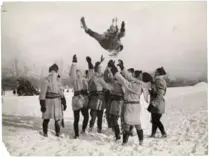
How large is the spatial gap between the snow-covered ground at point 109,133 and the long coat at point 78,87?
1.5 inches

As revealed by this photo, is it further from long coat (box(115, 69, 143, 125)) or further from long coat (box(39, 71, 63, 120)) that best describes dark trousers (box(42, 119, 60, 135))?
long coat (box(115, 69, 143, 125))

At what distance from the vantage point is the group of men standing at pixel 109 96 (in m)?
2.49

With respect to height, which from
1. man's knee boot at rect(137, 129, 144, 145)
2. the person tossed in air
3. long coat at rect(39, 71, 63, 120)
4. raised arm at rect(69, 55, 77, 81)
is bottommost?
man's knee boot at rect(137, 129, 144, 145)

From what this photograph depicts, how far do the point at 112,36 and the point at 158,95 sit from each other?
0.42 m

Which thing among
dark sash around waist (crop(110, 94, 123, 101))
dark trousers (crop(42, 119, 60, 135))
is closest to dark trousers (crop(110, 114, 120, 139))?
dark sash around waist (crop(110, 94, 123, 101))

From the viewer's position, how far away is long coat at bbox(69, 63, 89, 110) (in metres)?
2.51

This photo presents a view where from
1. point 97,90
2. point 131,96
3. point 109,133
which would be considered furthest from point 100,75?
point 109,133

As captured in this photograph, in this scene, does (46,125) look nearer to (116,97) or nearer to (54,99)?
(54,99)

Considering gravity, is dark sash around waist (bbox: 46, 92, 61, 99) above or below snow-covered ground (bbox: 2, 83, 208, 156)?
above

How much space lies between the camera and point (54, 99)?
250 centimetres

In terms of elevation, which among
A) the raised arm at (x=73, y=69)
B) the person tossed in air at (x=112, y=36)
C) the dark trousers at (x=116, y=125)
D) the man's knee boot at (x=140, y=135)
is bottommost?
the man's knee boot at (x=140, y=135)

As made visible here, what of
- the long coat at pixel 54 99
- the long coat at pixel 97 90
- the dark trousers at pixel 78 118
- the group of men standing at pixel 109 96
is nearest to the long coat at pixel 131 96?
the group of men standing at pixel 109 96

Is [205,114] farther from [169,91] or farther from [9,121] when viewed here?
[9,121]

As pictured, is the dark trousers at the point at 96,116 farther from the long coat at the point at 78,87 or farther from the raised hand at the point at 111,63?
the raised hand at the point at 111,63
